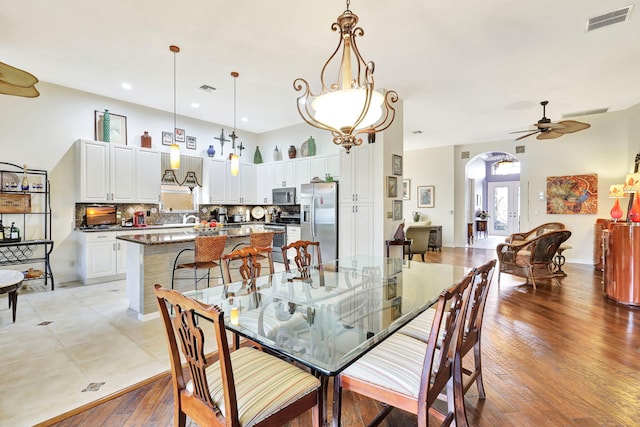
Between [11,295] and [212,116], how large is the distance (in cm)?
446

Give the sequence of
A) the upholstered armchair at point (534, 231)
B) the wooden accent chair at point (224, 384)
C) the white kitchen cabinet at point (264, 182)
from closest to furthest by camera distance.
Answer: the wooden accent chair at point (224, 384)
the upholstered armchair at point (534, 231)
the white kitchen cabinet at point (264, 182)

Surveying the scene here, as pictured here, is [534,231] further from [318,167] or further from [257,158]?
[257,158]

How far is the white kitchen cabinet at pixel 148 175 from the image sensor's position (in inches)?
221

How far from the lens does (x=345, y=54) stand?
2152 millimetres

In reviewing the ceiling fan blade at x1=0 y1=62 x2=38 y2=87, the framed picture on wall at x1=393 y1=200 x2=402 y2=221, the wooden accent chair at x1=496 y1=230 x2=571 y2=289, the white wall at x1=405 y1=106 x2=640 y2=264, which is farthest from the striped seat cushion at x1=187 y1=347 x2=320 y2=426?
the white wall at x1=405 y1=106 x2=640 y2=264

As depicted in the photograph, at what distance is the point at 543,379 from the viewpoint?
87.2 inches

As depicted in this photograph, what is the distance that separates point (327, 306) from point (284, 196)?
16.6ft

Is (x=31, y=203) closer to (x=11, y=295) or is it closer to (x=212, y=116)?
(x=11, y=295)

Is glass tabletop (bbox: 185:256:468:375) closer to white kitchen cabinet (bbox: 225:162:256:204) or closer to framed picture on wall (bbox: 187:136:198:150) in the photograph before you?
white kitchen cabinet (bbox: 225:162:256:204)

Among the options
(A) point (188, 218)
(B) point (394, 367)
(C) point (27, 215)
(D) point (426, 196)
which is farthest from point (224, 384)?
(D) point (426, 196)

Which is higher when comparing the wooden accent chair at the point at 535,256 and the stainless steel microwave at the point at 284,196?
the stainless steel microwave at the point at 284,196

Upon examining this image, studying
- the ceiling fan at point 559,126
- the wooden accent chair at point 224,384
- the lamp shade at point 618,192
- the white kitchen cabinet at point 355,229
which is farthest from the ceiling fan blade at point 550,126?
the wooden accent chair at point 224,384

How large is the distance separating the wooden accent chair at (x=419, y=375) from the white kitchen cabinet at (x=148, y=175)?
18.1ft

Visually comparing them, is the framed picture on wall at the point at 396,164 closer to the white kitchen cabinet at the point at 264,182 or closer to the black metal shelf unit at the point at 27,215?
the white kitchen cabinet at the point at 264,182
